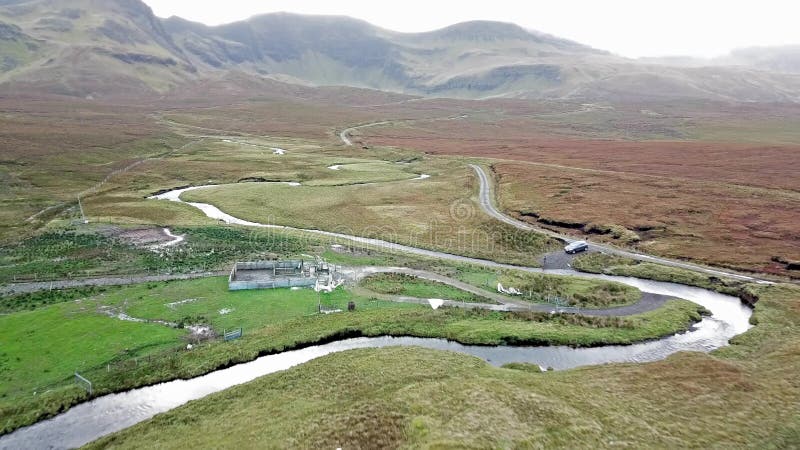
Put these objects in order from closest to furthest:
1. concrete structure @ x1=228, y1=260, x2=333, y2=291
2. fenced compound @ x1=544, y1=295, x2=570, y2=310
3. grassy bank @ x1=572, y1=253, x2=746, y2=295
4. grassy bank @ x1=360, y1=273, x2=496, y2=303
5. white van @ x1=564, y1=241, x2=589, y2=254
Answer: fenced compound @ x1=544, y1=295, x2=570, y2=310 < grassy bank @ x1=360, y1=273, x2=496, y2=303 < concrete structure @ x1=228, y1=260, x2=333, y2=291 < grassy bank @ x1=572, y1=253, x2=746, y2=295 < white van @ x1=564, y1=241, x2=589, y2=254

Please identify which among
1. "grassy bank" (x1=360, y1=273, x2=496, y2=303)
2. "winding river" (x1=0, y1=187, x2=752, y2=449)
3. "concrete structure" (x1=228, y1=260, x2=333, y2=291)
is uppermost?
"concrete structure" (x1=228, y1=260, x2=333, y2=291)

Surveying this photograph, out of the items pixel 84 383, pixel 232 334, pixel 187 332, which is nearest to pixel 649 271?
pixel 232 334

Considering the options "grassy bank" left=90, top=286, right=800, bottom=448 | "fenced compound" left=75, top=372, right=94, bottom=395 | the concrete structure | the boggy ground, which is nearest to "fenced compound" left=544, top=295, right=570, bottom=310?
"grassy bank" left=90, top=286, right=800, bottom=448

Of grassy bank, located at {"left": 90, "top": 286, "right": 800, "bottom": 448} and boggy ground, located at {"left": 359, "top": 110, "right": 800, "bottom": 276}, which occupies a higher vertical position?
boggy ground, located at {"left": 359, "top": 110, "right": 800, "bottom": 276}

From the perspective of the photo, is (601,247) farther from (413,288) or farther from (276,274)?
(276,274)

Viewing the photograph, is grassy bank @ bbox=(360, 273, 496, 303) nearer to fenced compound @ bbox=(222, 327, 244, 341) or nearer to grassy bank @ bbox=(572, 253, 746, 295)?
fenced compound @ bbox=(222, 327, 244, 341)

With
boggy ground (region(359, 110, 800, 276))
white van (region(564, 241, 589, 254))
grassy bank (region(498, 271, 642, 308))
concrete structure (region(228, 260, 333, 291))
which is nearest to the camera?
grassy bank (region(498, 271, 642, 308))

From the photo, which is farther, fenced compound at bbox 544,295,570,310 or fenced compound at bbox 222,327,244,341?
fenced compound at bbox 544,295,570,310
